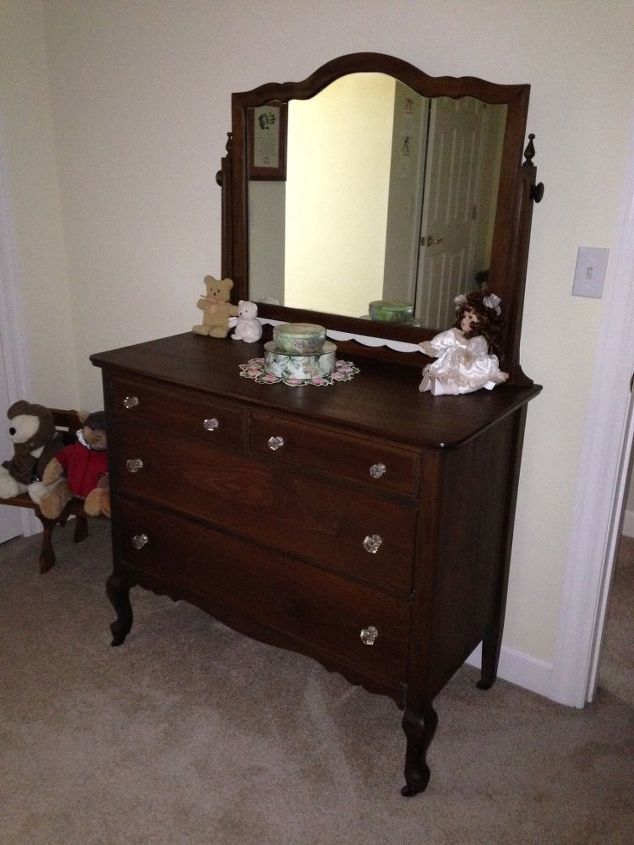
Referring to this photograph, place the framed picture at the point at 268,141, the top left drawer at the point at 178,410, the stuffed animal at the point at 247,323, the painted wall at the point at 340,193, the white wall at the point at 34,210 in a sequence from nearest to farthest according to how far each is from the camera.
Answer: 1. the top left drawer at the point at 178,410
2. the painted wall at the point at 340,193
3. the framed picture at the point at 268,141
4. the stuffed animal at the point at 247,323
5. the white wall at the point at 34,210

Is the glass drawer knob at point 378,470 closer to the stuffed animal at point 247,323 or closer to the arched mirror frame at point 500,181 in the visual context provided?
the arched mirror frame at point 500,181

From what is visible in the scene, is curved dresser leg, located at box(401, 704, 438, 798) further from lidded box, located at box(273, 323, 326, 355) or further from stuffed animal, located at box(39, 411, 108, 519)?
stuffed animal, located at box(39, 411, 108, 519)

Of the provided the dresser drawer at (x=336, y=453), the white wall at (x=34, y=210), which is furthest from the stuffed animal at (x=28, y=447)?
the dresser drawer at (x=336, y=453)

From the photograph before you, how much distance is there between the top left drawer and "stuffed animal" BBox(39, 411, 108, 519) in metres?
0.59

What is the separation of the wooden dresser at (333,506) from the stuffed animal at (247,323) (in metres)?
0.11

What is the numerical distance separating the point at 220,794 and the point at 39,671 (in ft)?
2.53

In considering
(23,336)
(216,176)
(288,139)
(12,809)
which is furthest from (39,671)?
(288,139)

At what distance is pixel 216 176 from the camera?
228 cm

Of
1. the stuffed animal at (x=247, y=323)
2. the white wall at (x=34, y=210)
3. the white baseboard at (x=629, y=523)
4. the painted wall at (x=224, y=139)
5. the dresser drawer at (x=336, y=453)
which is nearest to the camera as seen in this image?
the dresser drawer at (x=336, y=453)

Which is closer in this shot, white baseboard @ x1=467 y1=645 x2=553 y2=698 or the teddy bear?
white baseboard @ x1=467 y1=645 x2=553 y2=698

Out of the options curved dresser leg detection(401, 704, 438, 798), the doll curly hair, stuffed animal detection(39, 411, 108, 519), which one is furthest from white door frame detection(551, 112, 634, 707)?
stuffed animal detection(39, 411, 108, 519)

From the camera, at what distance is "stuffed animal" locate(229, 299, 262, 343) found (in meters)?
2.24

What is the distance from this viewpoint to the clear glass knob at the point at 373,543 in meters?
1.68

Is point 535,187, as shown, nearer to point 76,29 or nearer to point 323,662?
point 323,662
